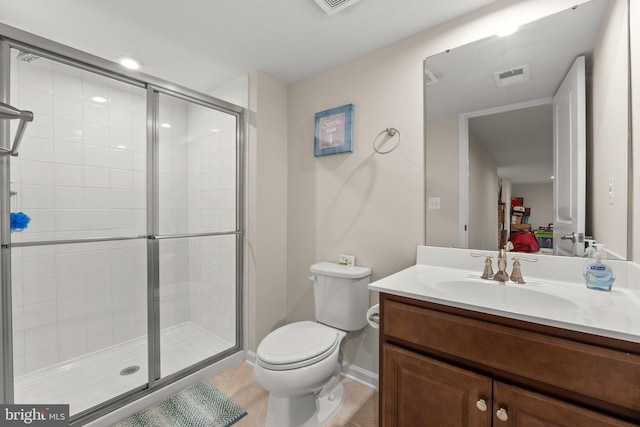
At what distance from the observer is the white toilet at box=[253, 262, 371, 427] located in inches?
52.3

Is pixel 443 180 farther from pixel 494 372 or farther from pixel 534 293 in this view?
pixel 494 372

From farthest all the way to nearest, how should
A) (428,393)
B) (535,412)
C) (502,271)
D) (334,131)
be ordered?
1. (334,131)
2. (502,271)
3. (428,393)
4. (535,412)

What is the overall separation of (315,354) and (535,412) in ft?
2.83

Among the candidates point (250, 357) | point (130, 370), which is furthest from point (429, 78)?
point (130, 370)

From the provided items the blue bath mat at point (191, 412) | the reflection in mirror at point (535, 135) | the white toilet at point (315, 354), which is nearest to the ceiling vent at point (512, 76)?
the reflection in mirror at point (535, 135)

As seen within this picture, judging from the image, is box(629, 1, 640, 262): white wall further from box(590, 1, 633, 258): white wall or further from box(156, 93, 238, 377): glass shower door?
box(156, 93, 238, 377): glass shower door

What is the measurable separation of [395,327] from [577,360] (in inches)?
21.3

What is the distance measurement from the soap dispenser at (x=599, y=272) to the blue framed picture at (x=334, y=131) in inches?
53.2

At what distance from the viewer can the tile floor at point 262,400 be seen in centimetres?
153

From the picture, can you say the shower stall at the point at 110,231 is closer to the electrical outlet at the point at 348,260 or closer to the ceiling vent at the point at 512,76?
the electrical outlet at the point at 348,260

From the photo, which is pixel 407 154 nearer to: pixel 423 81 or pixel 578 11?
pixel 423 81

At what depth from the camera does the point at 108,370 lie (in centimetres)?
190

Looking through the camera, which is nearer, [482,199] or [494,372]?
[494,372]

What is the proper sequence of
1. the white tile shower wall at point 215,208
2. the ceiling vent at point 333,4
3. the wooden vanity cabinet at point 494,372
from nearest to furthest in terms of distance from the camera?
the wooden vanity cabinet at point 494,372 < the ceiling vent at point 333,4 < the white tile shower wall at point 215,208
